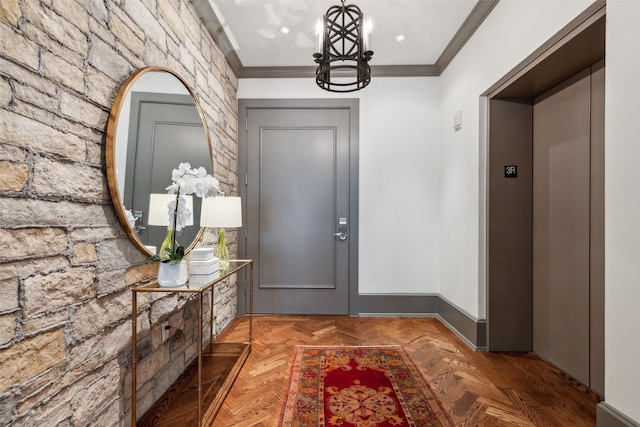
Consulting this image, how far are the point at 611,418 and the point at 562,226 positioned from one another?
1.19m

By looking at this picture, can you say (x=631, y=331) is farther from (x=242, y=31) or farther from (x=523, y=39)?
(x=242, y=31)

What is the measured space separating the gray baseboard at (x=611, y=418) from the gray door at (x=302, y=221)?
2.16 meters

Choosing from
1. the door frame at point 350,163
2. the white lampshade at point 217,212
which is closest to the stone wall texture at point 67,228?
the white lampshade at point 217,212

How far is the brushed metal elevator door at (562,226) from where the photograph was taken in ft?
6.29

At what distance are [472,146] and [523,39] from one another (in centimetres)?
83

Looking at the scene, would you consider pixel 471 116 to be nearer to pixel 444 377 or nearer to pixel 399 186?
pixel 399 186

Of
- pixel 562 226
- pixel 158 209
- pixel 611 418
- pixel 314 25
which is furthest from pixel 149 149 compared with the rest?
pixel 562 226

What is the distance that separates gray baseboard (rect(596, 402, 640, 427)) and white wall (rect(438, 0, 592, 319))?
1.09 meters

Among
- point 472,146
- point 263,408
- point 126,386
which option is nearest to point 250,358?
point 263,408

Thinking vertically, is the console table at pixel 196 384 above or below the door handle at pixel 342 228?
below

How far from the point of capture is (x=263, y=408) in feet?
5.61

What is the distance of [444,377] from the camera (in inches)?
80.7

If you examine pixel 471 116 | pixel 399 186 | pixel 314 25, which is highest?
pixel 314 25

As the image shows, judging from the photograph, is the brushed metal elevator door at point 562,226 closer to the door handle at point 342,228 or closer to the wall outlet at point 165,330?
the door handle at point 342,228
